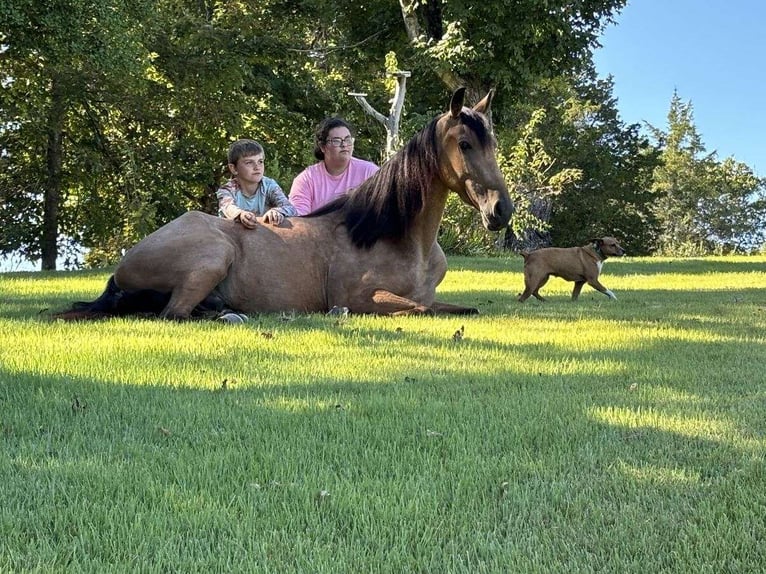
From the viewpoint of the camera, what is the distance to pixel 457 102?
574 cm

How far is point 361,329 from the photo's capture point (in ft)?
16.8

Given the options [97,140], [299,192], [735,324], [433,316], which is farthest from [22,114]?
[735,324]

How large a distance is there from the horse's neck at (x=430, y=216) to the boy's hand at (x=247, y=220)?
1423mm

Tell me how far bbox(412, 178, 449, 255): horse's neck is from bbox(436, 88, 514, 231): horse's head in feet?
1.06

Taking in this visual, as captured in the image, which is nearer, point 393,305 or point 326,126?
point 393,305

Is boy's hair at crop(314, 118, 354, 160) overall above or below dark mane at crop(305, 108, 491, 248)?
above

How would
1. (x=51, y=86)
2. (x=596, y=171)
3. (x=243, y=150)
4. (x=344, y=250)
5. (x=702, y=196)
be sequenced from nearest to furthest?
1. (x=344, y=250)
2. (x=243, y=150)
3. (x=51, y=86)
4. (x=596, y=171)
5. (x=702, y=196)

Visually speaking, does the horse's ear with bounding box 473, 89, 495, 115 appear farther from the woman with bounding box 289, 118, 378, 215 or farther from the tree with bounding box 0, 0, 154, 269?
the tree with bounding box 0, 0, 154, 269

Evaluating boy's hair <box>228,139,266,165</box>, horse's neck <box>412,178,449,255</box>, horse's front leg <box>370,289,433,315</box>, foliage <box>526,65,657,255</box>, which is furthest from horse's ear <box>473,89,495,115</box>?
foliage <box>526,65,657,255</box>

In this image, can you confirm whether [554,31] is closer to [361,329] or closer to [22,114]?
[22,114]

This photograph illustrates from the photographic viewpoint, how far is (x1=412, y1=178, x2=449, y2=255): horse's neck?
6.19 meters

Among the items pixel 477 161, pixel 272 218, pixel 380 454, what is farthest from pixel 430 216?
pixel 380 454

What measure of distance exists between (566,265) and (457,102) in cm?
299

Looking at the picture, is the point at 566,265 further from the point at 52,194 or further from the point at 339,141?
the point at 52,194
